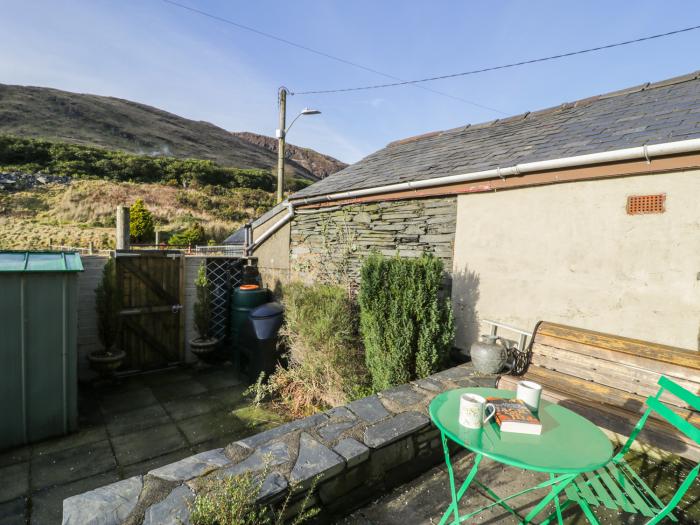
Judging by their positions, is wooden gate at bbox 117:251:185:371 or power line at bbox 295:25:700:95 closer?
Result: power line at bbox 295:25:700:95

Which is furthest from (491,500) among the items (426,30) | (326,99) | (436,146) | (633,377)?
(326,99)

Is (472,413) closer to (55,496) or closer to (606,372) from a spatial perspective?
(606,372)

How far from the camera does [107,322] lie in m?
5.88

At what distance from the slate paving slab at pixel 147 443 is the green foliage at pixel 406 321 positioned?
2.70 metres

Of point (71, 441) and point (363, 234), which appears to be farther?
point (363, 234)

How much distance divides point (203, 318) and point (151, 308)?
3.24ft

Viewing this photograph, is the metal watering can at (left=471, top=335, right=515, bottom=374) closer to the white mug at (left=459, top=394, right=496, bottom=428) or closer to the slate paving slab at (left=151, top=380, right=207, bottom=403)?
the white mug at (left=459, top=394, right=496, bottom=428)

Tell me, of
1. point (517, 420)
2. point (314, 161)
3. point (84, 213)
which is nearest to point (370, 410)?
point (517, 420)

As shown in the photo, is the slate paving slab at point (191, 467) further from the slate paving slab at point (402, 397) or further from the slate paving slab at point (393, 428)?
the slate paving slab at point (402, 397)

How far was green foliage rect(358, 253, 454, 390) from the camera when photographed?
4.05m

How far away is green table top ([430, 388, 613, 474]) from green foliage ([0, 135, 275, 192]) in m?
33.4

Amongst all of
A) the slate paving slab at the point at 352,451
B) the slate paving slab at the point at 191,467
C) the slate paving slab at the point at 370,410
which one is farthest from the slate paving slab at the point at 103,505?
the slate paving slab at the point at 370,410

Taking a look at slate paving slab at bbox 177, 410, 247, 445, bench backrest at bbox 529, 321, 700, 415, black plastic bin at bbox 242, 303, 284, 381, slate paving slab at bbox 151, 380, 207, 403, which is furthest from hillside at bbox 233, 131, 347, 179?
bench backrest at bbox 529, 321, 700, 415

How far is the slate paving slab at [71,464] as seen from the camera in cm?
355
